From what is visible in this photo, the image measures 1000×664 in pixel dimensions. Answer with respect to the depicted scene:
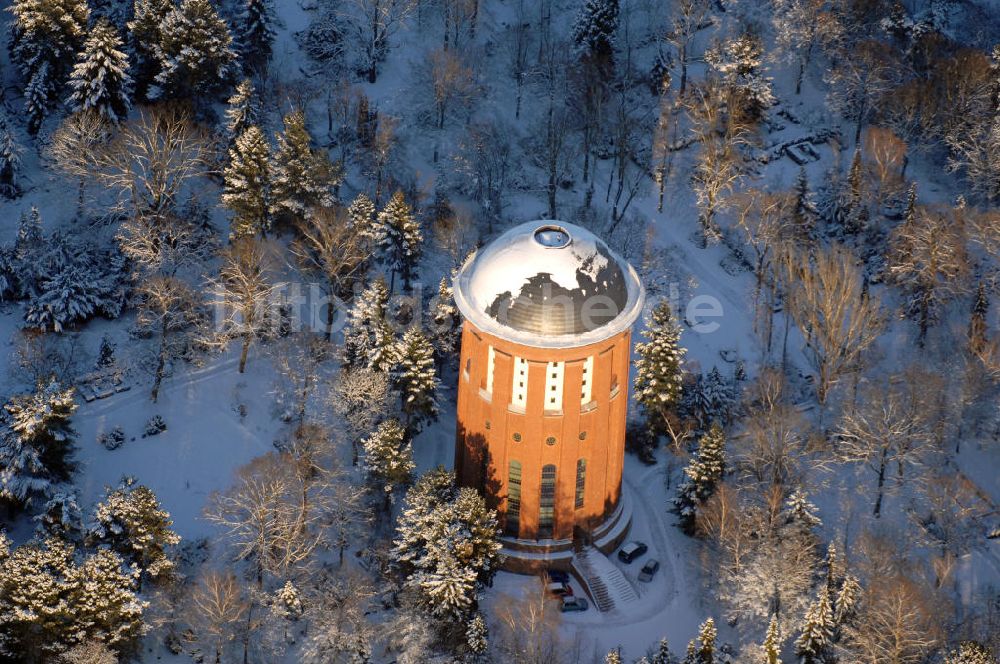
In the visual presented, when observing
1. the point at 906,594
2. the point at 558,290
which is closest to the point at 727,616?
the point at 906,594

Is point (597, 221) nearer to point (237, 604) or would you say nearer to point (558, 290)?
point (558, 290)

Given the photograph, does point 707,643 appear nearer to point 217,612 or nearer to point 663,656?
point 663,656

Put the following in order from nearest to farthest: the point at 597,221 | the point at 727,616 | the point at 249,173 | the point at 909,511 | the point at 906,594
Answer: the point at 906,594, the point at 727,616, the point at 909,511, the point at 249,173, the point at 597,221

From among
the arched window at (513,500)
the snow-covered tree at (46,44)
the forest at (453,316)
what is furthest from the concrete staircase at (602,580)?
the snow-covered tree at (46,44)

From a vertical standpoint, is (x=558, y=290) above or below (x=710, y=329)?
above

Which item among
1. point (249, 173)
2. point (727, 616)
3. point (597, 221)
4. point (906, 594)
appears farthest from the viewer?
Answer: point (597, 221)

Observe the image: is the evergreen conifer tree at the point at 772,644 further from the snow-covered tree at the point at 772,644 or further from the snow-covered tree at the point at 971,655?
the snow-covered tree at the point at 971,655

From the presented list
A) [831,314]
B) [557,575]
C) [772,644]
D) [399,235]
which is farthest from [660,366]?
[772,644]
